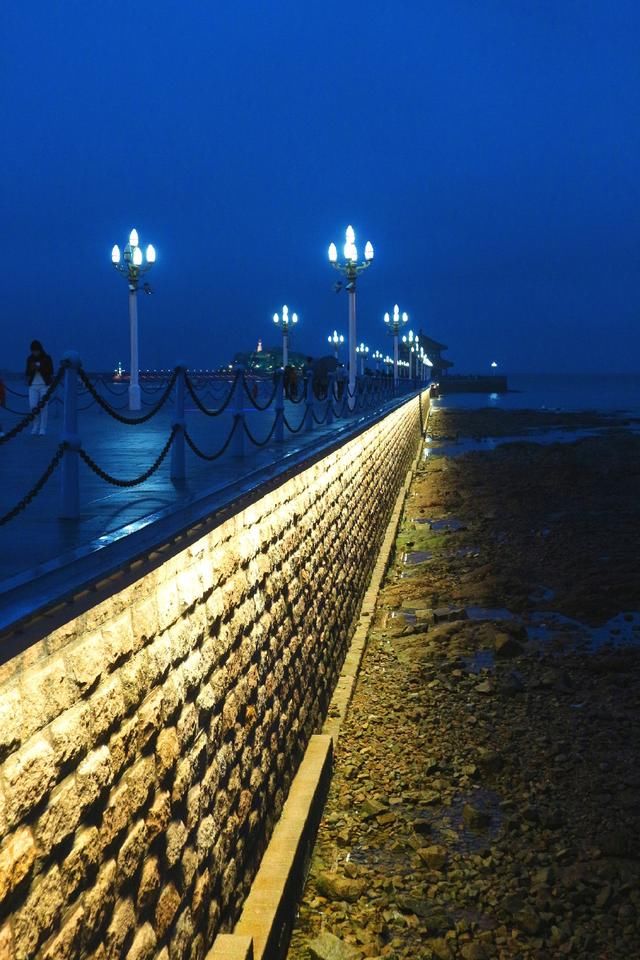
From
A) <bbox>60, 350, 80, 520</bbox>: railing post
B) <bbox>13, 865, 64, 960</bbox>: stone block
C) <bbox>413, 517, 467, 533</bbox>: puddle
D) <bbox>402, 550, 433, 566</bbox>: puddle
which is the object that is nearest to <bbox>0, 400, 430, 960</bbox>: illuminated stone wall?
<bbox>13, 865, 64, 960</bbox>: stone block

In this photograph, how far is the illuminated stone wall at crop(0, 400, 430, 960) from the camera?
2234 mm

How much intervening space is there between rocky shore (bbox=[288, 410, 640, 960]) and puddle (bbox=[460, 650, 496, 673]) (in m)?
0.03

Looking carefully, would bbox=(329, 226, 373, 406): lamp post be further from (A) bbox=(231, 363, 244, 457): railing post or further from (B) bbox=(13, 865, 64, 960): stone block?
(B) bbox=(13, 865, 64, 960): stone block

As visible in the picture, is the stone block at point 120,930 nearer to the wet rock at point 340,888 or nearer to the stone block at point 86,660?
the stone block at point 86,660

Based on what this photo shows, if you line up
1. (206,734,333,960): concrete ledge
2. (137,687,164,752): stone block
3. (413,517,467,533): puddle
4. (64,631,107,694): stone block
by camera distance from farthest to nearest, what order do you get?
(413,517,467,533): puddle → (206,734,333,960): concrete ledge → (137,687,164,752): stone block → (64,631,107,694): stone block

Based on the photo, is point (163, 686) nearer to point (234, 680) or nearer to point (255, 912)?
point (234, 680)

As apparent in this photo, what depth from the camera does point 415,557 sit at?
14758 millimetres

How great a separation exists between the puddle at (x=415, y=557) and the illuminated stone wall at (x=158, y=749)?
27.0ft

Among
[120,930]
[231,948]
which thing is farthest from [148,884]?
[231,948]

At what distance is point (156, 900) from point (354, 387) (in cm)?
1728

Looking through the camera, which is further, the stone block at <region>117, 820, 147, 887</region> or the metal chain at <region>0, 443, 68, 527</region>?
the metal chain at <region>0, 443, 68, 527</region>

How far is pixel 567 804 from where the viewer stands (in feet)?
19.6

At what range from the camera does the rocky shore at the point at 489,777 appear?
481 cm

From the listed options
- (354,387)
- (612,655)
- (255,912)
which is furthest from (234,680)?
(354,387)
